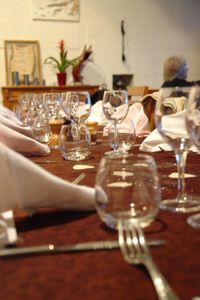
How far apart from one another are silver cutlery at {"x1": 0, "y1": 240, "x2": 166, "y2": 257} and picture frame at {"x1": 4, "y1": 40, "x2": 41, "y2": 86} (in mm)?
3873

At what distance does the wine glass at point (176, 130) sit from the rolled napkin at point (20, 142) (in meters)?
0.48

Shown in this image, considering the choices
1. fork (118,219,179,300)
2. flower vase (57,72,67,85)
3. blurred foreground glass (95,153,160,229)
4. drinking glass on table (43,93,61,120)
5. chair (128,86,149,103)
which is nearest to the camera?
fork (118,219,179,300)

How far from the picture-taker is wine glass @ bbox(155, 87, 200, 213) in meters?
0.56

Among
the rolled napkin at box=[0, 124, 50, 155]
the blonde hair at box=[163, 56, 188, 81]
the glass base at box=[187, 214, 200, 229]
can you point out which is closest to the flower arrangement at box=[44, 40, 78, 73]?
the blonde hair at box=[163, 56, 188, 81]

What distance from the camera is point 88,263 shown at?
1.25 feet

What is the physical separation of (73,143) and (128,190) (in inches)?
19.9

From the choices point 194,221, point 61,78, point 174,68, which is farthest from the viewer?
point 61,78

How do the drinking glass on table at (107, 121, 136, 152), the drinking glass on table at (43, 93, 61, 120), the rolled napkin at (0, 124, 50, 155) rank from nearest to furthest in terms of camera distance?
the rolled napkin at (0, 124, 50, 155) < the drinking glass on table at (107, 121, 136, 152) < the drinking glass on table at (43, 93, 61, 120)

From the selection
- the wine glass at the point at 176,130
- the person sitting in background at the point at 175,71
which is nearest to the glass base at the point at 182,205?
the wine glass at the point at 176,130

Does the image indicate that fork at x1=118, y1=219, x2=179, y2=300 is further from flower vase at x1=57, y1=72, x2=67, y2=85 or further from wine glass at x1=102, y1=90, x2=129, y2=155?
flower vase at x1=57, y1=72, x2=67, y2=85

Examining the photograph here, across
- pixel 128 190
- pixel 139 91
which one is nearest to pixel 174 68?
pixel 139 91

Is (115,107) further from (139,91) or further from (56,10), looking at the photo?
(56,10)

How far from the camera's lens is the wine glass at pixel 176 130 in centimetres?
56

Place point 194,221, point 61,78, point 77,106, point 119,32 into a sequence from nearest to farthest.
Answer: point 194,221
point 77,106
point 61,78
point 119,32
